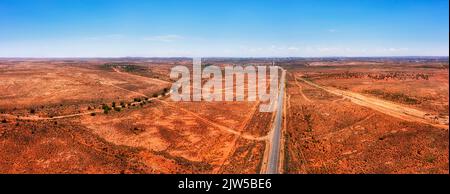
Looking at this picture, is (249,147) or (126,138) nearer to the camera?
(249,147)

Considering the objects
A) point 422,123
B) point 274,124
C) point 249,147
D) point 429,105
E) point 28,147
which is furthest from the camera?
point 429,105

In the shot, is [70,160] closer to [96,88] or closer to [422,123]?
[422,123]

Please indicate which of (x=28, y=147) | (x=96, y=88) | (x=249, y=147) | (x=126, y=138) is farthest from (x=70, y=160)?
(x=96, y=88)

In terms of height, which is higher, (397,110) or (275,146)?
(397,110)

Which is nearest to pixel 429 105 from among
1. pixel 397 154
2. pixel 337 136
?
pixel 337 136

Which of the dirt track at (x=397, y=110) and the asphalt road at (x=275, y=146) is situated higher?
the dirt track at (x=397, y=110)

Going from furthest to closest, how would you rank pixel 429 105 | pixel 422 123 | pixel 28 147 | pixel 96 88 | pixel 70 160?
pixel 96 88 → pixel 429 105 → pixel 422 123 → pixel 28 147 → pixel 70 160

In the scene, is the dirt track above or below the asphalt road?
above

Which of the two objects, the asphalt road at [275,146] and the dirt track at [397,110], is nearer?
the asphalt road at [275,146]

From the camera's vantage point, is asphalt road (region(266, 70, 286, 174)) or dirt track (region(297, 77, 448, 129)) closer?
asphalt road (region(266, 70, 286, 174))

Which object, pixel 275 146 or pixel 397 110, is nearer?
pixel 275 146
